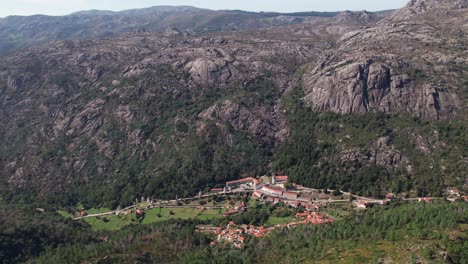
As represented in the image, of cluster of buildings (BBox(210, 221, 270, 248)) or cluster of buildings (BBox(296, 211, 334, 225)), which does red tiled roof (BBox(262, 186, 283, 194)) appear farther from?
cluster of buildings (BBox(210, 221, 270, 248))

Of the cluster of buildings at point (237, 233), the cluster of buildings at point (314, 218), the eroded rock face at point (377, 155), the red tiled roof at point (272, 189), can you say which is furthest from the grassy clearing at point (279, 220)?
the eroded rock face at point (377, 155)

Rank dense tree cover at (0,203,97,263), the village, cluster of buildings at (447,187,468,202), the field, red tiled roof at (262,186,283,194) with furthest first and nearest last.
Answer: red tiled roof at (262,186,283,194) < the field < cluster of buildings at (447,187,468,202) < the village < dense tree cover at (0,203,97,263)

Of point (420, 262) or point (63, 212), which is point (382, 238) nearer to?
point (420, 262)

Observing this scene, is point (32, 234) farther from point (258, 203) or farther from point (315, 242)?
point (315, 242)

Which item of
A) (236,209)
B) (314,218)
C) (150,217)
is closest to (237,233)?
(236,209)

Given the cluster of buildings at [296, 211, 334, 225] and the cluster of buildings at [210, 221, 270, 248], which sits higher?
the cluster of buildings at [296, 211, 334, 225]

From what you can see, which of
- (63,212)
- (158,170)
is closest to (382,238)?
(158,170)

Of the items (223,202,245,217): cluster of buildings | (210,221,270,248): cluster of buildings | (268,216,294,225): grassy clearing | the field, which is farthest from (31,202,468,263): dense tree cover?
(223,202,245,217): cluster of buildings

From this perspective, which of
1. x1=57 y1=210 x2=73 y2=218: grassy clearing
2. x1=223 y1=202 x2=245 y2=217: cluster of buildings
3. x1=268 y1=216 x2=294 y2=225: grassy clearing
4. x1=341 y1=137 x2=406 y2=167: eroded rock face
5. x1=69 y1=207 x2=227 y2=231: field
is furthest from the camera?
x1=57 y1=210 x2=73 y2=218: grassy clearing

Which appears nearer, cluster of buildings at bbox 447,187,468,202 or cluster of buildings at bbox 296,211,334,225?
cluster of buildings at bbox 296,211,334,225
